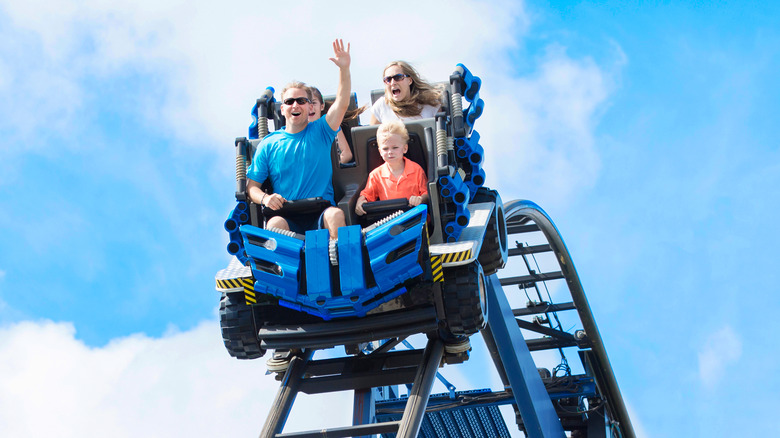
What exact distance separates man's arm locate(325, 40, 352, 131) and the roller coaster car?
1.22 feet

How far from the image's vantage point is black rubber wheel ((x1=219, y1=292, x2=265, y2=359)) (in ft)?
18.6

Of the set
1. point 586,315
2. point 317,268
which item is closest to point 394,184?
point 317,268

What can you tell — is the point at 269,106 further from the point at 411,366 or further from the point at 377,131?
the point at 411,366

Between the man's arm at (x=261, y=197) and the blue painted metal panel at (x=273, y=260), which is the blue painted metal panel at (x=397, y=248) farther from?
the man's arm at (x=261, y=197)

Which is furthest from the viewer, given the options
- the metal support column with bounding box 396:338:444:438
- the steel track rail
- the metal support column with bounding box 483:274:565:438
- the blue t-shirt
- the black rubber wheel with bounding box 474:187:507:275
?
the steel track rail

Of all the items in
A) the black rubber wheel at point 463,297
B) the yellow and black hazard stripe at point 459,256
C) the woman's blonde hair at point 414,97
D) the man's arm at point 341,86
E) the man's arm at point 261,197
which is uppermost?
the woman's blonde hair at point 414,97

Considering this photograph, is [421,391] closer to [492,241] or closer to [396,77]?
[492,241]

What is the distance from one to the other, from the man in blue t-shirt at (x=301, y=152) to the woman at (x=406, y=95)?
68cm

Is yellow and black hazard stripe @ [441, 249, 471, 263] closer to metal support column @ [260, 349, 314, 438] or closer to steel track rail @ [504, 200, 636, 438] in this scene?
metal support column @ [260, 349, 314, 438]

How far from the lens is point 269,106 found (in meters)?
6.43

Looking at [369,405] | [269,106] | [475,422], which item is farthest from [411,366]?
[475,422]

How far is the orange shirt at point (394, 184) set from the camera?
564 centimetres

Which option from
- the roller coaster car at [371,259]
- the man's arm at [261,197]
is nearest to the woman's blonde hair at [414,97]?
the roller coaster car at [371,259]

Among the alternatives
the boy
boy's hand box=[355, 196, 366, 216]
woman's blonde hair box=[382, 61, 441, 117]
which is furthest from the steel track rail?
boy's hand box=[355, 196, 366, 216]
